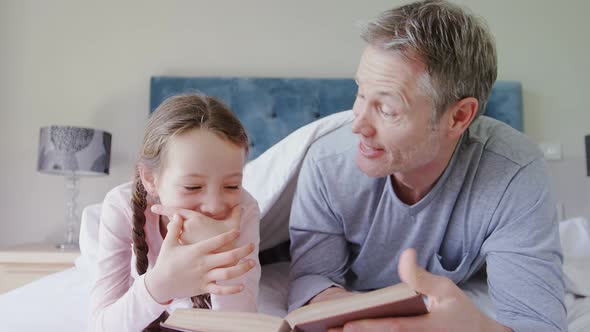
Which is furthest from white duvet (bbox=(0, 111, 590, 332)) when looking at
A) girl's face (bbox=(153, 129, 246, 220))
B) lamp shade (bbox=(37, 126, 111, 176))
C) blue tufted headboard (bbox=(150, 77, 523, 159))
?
blue tufted headboard (bbox=(150, 77, 523, 159))

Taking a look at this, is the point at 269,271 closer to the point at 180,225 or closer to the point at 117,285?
the point at 117,285

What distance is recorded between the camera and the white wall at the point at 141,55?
268 cm

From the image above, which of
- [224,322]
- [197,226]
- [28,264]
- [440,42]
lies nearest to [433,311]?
[224,322]

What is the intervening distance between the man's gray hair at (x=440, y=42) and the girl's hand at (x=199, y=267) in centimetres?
55

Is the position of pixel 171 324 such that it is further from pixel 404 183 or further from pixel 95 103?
pixel 95 103

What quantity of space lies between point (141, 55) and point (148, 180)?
201 cm

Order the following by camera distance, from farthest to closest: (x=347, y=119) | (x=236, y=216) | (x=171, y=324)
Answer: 1. (x=347, y=119)
2. (x=236, y=216)
3. (x=171, y=324)

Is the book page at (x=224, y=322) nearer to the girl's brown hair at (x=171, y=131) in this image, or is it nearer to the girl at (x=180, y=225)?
the girl at (x=180, y=225)

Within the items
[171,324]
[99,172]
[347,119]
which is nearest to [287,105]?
[99,172]

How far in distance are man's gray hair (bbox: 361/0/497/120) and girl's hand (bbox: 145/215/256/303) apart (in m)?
0.55

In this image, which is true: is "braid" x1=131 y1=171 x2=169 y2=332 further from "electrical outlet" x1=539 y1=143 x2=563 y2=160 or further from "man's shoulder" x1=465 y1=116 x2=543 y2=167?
"electrical outlet" x1=539 y1=143 x2=563 y2=160

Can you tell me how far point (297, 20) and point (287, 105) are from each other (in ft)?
1.69

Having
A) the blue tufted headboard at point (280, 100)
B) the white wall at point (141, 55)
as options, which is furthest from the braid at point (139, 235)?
the white wall at point (141, 55)

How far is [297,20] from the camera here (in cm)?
275
